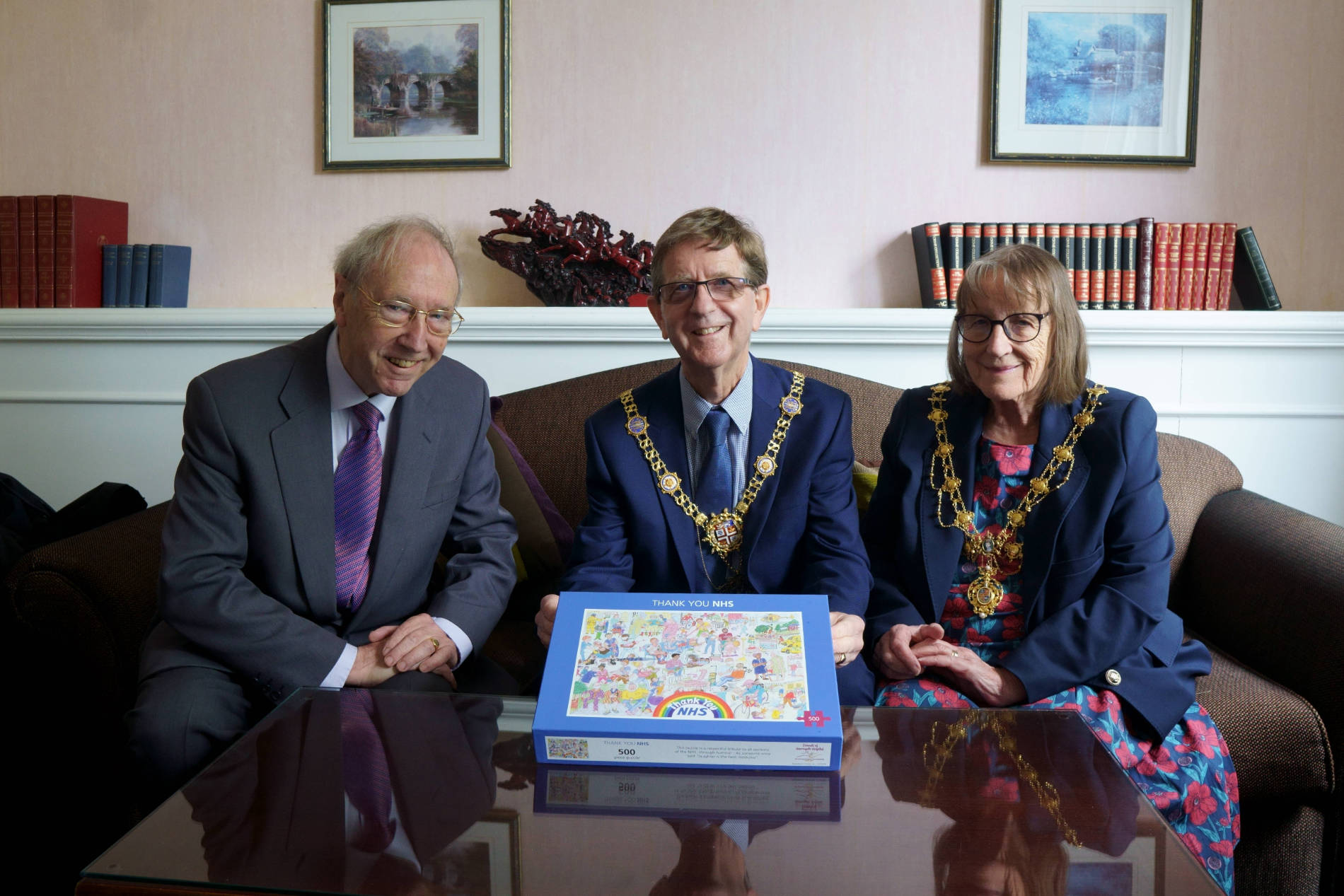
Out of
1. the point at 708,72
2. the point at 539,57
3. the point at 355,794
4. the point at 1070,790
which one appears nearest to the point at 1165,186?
the point at 708,72

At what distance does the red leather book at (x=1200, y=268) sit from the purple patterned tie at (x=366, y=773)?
8.43 ft

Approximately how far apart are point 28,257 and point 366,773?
8.46 feet

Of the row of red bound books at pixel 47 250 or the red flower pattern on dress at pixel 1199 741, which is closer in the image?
the red flower pattern on dress at pixel 1199 741

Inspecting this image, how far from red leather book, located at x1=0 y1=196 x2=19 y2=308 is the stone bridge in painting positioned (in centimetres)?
113

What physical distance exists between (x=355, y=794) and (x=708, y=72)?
247 centimetres

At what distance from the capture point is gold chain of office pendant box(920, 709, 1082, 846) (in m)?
1.21

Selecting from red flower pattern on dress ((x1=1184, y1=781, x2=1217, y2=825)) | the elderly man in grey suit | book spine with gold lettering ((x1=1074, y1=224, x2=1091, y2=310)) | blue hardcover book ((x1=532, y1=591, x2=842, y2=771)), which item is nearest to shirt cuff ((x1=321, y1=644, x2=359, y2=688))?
the elderly man in grey suit

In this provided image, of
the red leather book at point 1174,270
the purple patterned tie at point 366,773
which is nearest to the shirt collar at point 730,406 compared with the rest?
the purple patterned tie at point 366,773

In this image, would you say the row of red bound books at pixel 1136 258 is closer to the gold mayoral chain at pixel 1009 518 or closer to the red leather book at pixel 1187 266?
the red leather book at pixel 1187 266

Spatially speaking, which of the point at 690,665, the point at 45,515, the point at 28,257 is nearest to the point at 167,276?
the point at 28,257

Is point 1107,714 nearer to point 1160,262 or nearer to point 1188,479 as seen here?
point 1188,479

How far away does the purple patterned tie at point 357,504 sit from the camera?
6.23 feet

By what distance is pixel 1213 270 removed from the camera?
9.56 ft

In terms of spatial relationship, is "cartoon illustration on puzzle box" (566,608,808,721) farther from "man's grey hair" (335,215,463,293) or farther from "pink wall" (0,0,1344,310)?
"pink wall" (0,0,1344,310)
